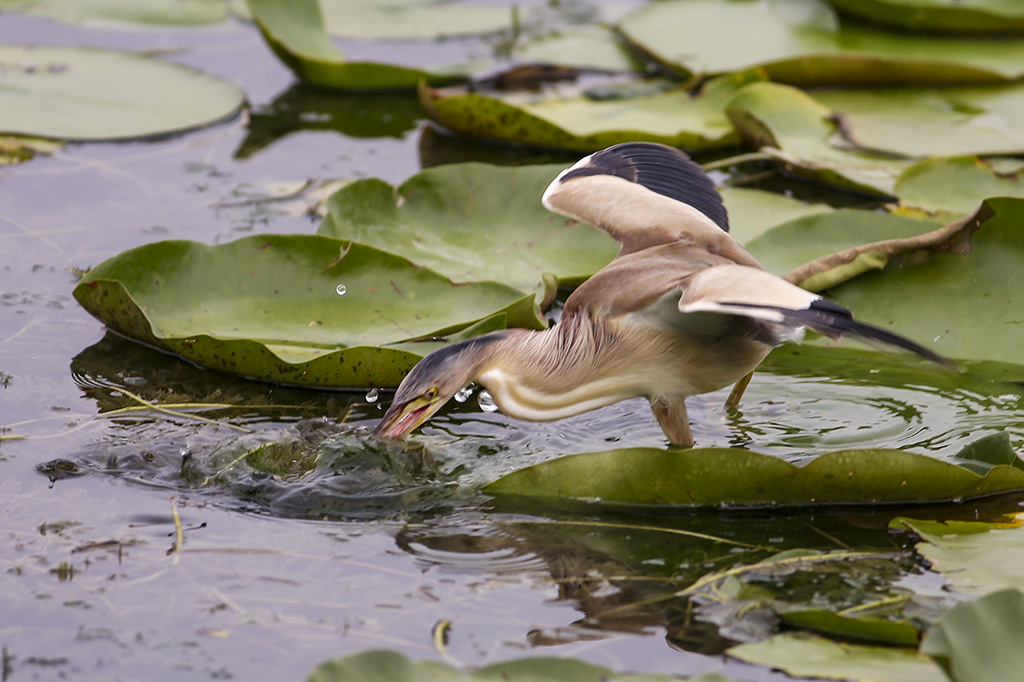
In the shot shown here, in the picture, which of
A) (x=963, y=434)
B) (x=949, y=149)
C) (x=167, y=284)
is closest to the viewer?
(x=963, y=434)

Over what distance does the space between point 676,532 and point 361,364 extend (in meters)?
1.44

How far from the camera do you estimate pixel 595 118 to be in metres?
Result: 6.81

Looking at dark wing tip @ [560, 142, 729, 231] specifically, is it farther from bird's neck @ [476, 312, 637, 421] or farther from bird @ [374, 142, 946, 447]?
bird's neck @ [476, 312, 637, 421]

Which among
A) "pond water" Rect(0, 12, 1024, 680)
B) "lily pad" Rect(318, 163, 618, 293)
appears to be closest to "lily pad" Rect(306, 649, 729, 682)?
"pond water" Rect(0, 12, 1024, 680)

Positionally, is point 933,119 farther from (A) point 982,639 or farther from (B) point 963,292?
(A) point 982,639

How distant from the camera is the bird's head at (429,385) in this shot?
3951mm

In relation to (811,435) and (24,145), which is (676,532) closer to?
(811,435)

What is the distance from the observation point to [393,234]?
5379 millimetres

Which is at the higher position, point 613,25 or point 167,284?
point 613,25

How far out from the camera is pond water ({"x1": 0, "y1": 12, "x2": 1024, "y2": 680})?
310 cm

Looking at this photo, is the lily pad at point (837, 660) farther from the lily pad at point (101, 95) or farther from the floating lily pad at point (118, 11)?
the floating lily pad at point (118, 11)

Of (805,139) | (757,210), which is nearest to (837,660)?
(757,210)

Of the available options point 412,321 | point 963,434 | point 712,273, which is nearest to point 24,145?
point 412,321

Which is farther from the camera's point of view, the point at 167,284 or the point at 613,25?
the point at 613,25
